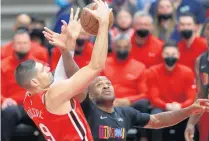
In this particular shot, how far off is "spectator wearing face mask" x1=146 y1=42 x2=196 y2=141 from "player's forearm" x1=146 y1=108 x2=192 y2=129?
2.90 meters

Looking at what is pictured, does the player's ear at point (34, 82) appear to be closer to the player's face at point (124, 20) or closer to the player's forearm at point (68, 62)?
the player's forearm at point (68, 62)

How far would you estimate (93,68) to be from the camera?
5410 millimetres

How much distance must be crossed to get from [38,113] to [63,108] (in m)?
0.22

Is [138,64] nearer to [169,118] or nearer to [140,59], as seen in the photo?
[140,59]

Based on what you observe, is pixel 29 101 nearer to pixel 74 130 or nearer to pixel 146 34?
pixel 74 130

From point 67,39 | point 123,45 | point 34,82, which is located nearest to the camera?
point 34,82

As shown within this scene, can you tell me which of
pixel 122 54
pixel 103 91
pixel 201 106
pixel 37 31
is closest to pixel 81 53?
pixel 122 54

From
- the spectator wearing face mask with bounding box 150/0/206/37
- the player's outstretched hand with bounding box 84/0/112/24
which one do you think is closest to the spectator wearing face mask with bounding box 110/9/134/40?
the spectator wearing face mask with bounding box 150/0/206/37

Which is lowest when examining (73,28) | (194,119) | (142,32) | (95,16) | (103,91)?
(194,119)

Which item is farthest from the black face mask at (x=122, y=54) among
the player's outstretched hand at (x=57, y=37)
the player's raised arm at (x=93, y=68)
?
the player's raised arm at (x=93, y=68)

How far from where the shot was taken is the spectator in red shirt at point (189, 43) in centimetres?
1038

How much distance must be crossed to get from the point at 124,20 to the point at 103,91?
471cm

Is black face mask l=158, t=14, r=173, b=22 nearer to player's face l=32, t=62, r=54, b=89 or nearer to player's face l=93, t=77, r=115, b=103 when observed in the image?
player's face l=93, t=77, r=115, b=103

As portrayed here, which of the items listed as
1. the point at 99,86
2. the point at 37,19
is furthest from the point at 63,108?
the point at 37,19
